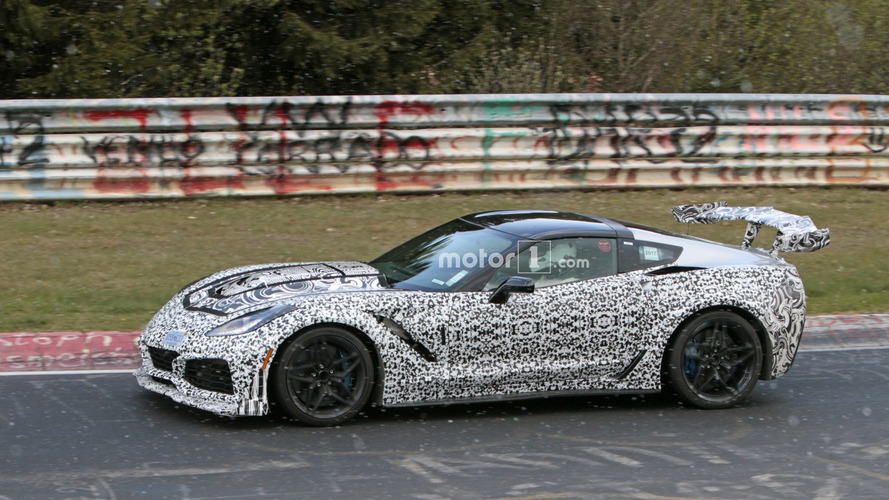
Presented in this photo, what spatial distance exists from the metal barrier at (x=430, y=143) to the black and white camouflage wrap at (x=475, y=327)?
16.2 ft

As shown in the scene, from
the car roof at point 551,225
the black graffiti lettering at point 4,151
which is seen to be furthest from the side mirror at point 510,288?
the black graffiti lettering at point 4,151

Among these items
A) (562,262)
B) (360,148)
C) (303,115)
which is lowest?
(562,262)

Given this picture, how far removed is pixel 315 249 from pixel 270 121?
90.1 inches

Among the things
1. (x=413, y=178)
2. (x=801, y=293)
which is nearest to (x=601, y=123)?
(x=413, y=178)

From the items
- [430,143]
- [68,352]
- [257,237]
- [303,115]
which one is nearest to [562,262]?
[68,352]

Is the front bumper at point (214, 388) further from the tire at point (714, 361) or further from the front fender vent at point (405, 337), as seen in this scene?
the tire at point (714, 361)

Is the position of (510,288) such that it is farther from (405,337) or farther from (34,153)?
(34,153)

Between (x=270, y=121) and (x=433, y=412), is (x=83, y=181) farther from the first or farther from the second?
(x=433, y=412)

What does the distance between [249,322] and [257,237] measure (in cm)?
469

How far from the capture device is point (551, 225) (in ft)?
22.2

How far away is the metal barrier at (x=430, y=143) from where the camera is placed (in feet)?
36.8

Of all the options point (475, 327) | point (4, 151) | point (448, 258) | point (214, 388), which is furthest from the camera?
point (4, 151)

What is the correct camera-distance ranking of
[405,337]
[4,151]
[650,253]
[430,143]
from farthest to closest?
1. [430,143]
2. [4,151]
3. [650,253]
4. [405,337]

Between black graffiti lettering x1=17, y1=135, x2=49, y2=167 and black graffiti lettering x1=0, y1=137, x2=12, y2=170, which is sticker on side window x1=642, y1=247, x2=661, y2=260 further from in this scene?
black graffiti lettering x1=0, y1=137, x2=12, y2=170
